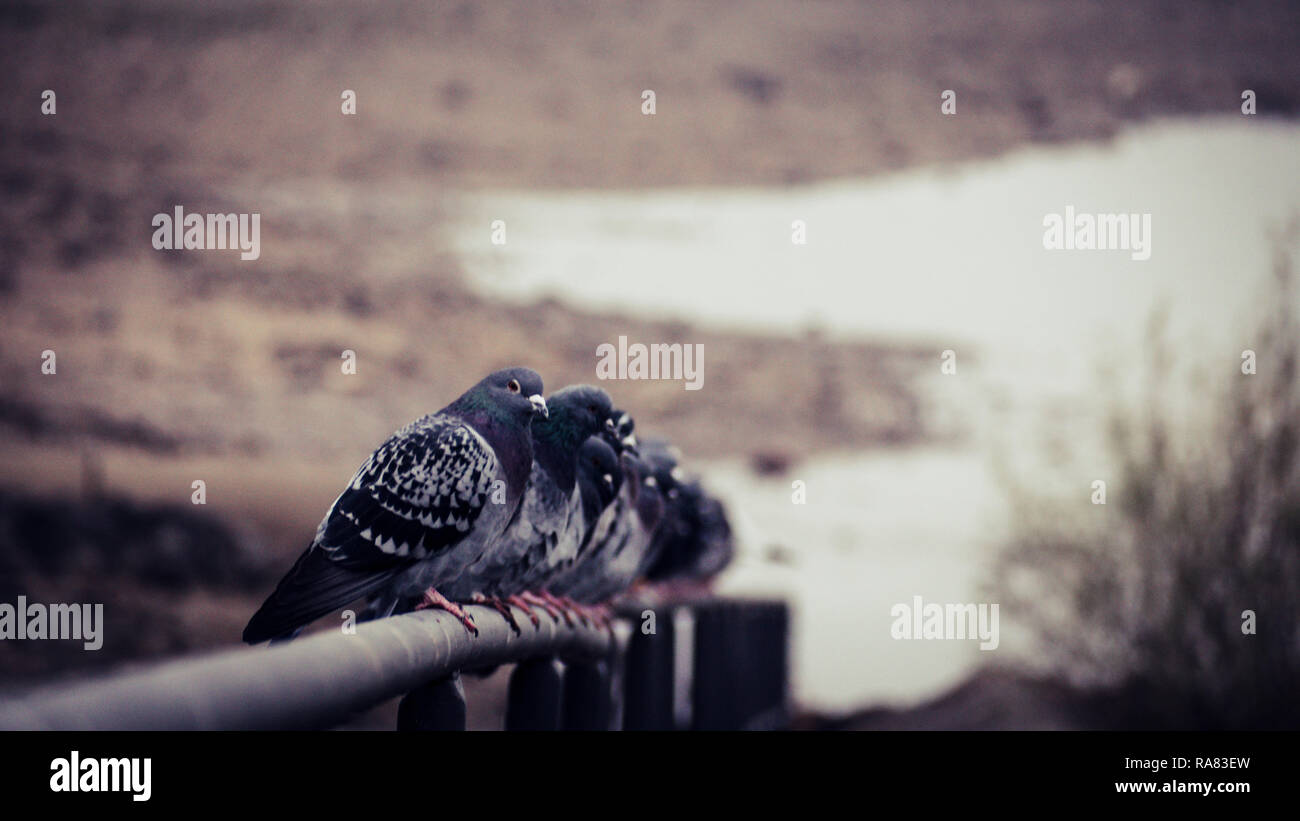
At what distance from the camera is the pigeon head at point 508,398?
3.48 m

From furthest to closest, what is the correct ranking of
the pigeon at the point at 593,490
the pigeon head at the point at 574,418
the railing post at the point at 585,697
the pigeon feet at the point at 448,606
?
1. the pigeon at the point at 593,490
2. the pigeon head at the point at 574,418
3. the railing post at the point at 585,697
4. the pigeon feet at the point at 448,606

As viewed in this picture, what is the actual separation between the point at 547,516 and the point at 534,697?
921 mm

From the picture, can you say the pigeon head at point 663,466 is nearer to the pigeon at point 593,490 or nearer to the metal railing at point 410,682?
the metal railing at point 410,682

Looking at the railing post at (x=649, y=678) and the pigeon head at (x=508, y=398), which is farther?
the railing post at (x=649, y=678)

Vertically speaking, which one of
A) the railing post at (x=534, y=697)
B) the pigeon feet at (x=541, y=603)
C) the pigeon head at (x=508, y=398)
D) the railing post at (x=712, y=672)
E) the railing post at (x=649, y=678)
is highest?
the pigeon head at (x=508, y=398)

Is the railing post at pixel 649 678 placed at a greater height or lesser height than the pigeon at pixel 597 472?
lesser

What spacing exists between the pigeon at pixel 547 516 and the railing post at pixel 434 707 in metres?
1.15

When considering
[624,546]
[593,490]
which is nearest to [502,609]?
[593,490]

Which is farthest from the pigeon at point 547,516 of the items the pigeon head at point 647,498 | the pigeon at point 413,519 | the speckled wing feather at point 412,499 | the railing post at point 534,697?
the pigeon head at point 647,498

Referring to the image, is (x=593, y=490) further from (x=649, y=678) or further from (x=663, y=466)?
(x=663, y=466)
